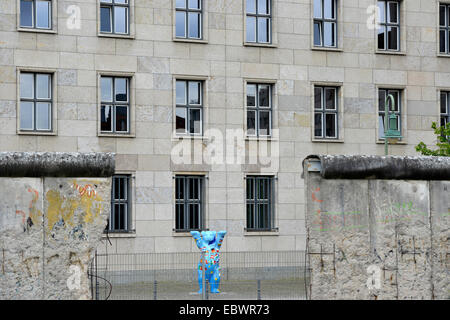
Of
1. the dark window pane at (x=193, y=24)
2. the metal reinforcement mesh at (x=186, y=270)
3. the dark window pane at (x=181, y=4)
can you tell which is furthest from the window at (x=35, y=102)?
→ the dark window pane at (x=193, y=24)

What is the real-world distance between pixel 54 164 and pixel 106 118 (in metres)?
20.0

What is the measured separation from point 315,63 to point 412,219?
21.6 metres

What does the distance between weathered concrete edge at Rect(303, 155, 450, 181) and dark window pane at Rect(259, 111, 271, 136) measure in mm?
20508

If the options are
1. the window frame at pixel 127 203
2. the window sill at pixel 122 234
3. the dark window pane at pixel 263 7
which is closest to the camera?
the window sill at pixel 122 234

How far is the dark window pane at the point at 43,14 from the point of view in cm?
3117

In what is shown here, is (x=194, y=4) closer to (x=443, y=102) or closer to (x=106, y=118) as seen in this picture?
(x=106, y=118)

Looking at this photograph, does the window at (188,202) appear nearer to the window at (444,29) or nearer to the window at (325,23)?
the window at (325,23)

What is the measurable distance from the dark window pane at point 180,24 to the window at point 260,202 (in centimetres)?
588

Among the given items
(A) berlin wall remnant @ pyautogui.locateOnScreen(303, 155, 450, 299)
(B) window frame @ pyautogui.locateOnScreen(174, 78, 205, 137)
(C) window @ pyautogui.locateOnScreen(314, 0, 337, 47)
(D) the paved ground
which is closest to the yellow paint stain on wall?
(A) berlin wall remnant @ pyautogui.locateOnScreen(303, 155, 450, 299)

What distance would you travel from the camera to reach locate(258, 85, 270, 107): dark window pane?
1332 inches

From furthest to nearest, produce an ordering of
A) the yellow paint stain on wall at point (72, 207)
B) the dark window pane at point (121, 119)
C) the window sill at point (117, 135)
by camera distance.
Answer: the dark window pane at point (121, 119), the window sill at point (117, 135), the yellow paint stain on wall at point (72, 207)

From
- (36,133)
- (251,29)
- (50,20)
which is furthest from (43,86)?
(251,29)

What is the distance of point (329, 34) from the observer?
3503cm

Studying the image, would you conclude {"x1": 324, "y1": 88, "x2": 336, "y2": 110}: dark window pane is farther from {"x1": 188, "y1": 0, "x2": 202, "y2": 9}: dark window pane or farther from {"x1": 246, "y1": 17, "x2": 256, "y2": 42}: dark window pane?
{"x1": 188, "y1": 0, "x2": 202, "y2": 9}: dark window pane
